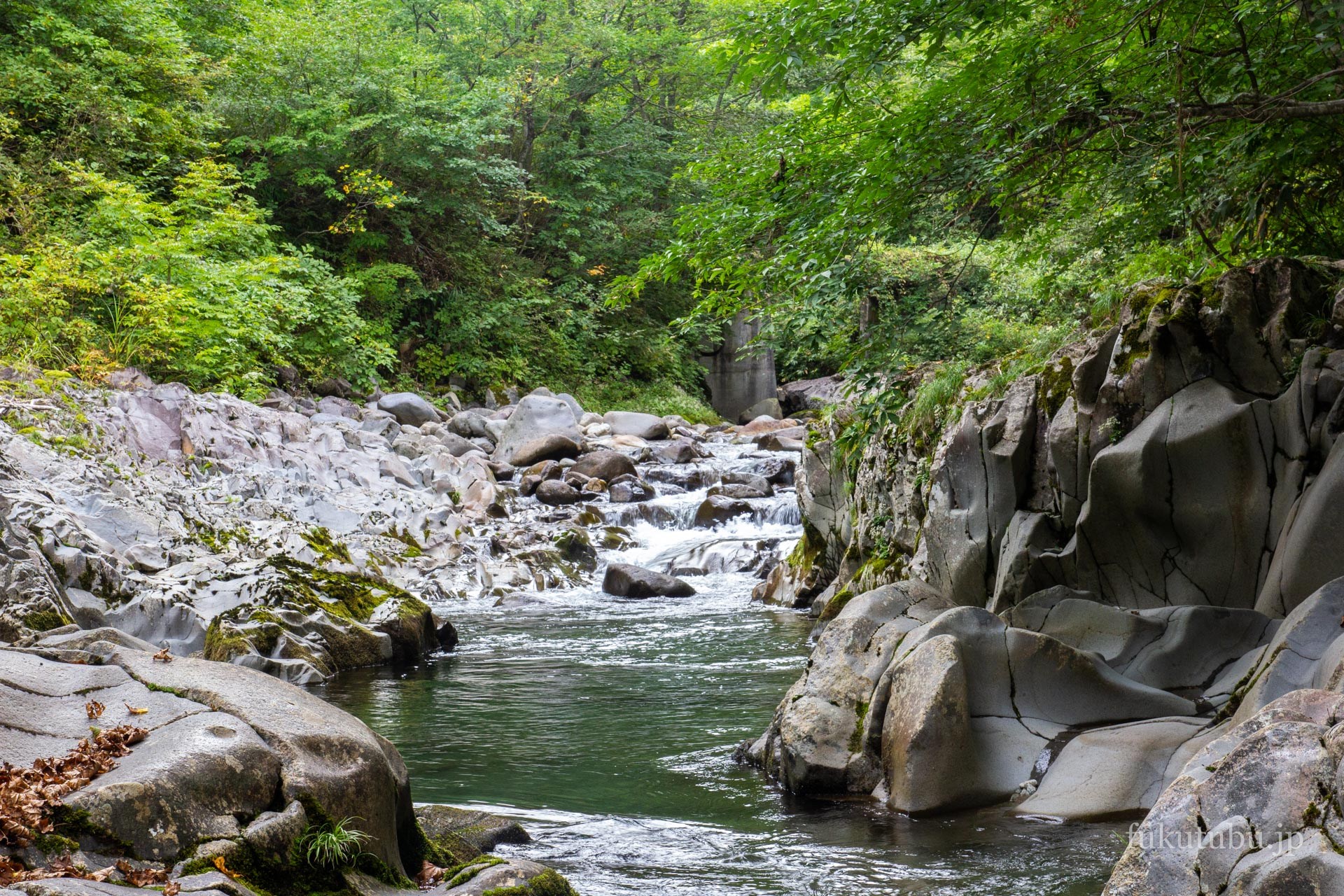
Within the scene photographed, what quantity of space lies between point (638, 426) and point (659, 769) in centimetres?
1707

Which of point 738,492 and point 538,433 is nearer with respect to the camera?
point 738,492

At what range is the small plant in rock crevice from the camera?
11.5 feet

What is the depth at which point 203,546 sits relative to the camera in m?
10.6

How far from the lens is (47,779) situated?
3258mm

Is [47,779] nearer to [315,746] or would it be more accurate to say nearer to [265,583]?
[315,746]

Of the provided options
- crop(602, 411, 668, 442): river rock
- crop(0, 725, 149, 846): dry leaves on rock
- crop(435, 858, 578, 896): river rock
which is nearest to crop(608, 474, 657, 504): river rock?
crop(602, 411, 668, 442): river rock

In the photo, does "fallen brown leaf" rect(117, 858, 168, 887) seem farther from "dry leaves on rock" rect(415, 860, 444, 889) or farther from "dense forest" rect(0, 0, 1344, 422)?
"dense forest" rect(0, 0, 1344, 422)

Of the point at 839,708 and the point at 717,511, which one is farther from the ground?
the point at 717,511

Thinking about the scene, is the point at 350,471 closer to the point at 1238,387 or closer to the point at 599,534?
the point at 599,534

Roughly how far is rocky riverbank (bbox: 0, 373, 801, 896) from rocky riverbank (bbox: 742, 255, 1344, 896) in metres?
2.29

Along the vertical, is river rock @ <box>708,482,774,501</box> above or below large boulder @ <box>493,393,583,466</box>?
below

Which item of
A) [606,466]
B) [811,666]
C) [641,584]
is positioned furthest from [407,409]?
[811,666]

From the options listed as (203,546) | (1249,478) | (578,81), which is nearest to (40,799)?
(1249,478)

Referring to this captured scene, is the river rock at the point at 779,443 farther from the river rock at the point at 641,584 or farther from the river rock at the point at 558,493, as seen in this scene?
the river rock at the point at 641,584
